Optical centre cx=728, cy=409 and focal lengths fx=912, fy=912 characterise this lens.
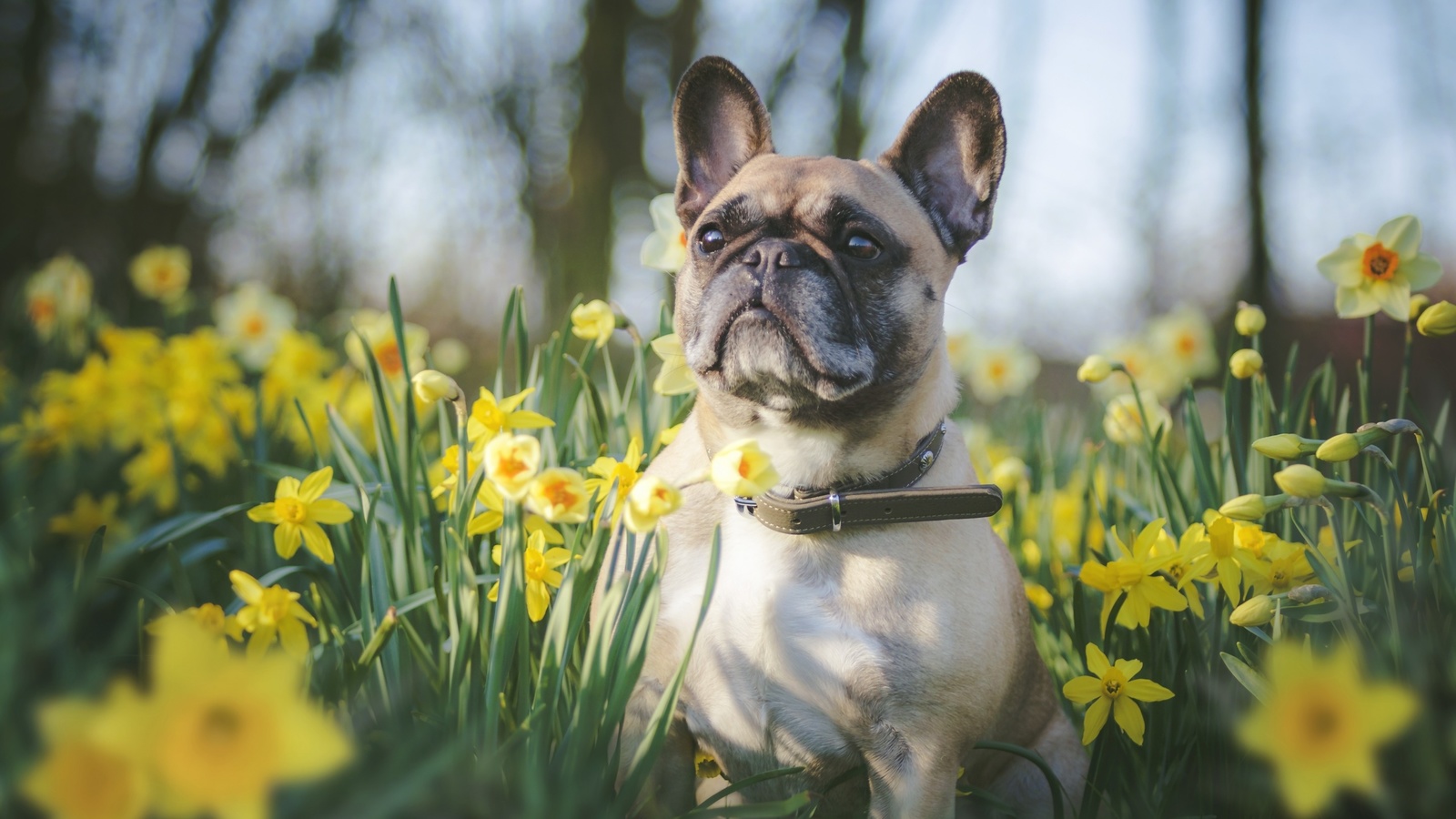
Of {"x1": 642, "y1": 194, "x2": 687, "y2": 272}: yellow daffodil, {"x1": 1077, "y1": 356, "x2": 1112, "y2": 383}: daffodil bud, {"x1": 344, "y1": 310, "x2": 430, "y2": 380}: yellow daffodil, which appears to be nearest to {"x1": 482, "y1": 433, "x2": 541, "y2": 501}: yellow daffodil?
{"x1": 344, "y1": 310, "x2": 430, "y2": 380}: yellow daffodil

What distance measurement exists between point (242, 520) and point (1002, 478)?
2453 millimetres

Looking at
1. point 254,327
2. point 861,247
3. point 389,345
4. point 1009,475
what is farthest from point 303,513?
point 254,327

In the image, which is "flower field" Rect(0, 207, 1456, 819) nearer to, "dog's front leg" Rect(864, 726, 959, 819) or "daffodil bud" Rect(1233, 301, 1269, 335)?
"daffodil bud" Rect(1233, 301, 1269, 335)

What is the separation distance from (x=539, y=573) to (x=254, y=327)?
3.06 metres

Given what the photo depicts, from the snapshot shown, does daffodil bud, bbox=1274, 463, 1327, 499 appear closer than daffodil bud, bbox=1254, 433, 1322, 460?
Yes

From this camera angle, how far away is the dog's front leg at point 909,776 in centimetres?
180

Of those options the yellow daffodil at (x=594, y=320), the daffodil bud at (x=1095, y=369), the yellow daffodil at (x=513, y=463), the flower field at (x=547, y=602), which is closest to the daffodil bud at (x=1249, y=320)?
the flower field at (x=547, y=602)

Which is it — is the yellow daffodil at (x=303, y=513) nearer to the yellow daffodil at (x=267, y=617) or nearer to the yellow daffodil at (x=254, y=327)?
the yellow daffodil at (x=267, y=617)

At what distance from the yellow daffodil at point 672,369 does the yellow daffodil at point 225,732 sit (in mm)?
1611

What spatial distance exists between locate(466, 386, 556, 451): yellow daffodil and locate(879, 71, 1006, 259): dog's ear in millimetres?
1295

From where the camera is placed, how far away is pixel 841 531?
6.56ft

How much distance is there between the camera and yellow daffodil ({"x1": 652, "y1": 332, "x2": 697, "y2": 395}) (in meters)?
2.44

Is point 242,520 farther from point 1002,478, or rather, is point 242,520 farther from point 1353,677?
point 1353,677

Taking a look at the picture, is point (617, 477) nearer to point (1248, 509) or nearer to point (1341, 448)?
point (1248, 509)
